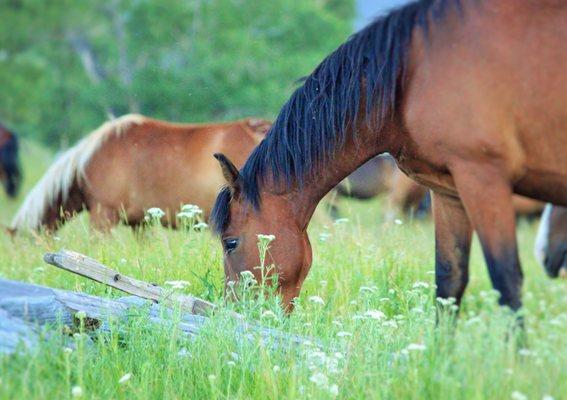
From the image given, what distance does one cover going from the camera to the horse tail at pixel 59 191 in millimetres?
9797

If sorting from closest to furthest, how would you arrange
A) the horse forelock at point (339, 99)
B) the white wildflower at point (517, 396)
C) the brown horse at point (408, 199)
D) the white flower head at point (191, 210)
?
1. the white wildflower at point (517, 396)
2. the horse forelock at point (339, 99)
3. the white flower head at point (191, 210)
4. the brown horse at point (408, 199)

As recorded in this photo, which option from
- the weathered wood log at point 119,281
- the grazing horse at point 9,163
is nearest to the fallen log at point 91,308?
the weathered wood log at point 119,281

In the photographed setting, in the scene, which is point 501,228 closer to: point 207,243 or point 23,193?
point 207,243

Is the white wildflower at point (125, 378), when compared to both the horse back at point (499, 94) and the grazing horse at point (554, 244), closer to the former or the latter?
the horse back at point (499, 94)

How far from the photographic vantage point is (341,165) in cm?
538

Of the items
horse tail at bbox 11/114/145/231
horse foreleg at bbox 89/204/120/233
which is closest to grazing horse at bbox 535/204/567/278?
horse foreleg at bbox 89/204/120/233

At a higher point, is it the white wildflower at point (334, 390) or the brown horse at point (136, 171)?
the brown horse at point (136, 171)

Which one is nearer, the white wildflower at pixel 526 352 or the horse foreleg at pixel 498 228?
the white wildflower at pixel 526 352

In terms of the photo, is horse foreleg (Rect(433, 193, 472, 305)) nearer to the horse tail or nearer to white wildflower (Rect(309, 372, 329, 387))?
white wildflower (Rect(309, 372, 329, 387))

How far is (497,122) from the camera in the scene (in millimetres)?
4613

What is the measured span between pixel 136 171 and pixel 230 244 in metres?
4.69

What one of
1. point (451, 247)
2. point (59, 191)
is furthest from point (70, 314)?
point (59, 191)

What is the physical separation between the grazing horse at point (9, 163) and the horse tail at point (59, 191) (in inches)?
519

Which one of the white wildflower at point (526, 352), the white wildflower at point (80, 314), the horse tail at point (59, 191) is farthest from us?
the horse tail at point (59, 191)
